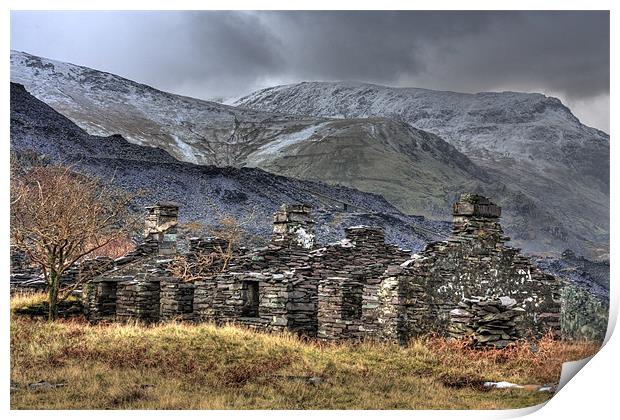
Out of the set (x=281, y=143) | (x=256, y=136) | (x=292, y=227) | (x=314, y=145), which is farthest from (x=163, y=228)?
(x=256, y=136)

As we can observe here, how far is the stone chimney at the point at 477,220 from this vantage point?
13.8 meters

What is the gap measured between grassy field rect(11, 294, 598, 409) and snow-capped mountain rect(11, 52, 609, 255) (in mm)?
12566

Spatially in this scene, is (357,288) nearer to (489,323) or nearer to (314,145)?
(489,323)

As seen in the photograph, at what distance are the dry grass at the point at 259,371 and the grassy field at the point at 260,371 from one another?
0.05 ft

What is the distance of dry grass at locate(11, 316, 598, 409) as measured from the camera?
10.9 metres

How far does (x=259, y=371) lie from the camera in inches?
462

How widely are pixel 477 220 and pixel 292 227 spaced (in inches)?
217

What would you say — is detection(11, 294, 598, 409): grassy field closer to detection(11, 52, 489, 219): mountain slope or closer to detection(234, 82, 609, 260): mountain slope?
detection(234, 82, 609, 260): mountain slope

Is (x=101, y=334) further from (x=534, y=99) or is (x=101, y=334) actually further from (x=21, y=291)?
(x=534, y=99)

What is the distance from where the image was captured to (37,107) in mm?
34625
